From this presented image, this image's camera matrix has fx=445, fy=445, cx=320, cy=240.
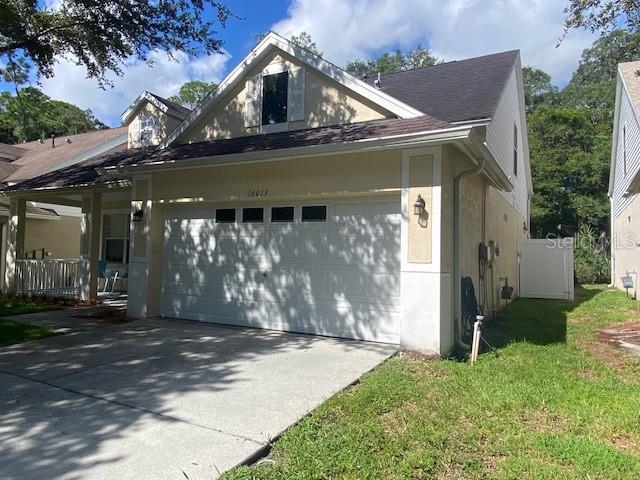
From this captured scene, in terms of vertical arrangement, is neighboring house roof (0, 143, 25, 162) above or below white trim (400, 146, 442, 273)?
above

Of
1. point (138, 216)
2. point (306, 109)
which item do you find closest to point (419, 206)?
point (306, 109)

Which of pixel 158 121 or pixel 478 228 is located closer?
pixel 478 228

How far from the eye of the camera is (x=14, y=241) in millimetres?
12602

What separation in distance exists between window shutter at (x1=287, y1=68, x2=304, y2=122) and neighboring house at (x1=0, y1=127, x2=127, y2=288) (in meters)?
10.2

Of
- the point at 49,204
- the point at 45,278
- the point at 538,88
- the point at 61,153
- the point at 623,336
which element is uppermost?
the point at 538,88

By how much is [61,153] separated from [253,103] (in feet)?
41.9

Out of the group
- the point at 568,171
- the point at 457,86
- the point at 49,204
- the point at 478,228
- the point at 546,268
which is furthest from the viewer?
the point at 568,171

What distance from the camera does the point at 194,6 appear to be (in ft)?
33.7

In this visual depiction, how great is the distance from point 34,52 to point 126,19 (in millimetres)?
2205

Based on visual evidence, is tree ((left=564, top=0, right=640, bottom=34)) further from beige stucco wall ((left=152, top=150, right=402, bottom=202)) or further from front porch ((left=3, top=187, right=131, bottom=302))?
front porch ((left=3, top=187, right=131, bottom=302))

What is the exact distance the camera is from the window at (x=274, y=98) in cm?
916

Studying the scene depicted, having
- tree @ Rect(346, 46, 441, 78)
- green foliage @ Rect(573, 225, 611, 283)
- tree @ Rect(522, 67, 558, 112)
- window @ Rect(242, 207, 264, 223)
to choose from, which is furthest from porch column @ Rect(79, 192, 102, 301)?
tree @ Rect(522, 67, 558, 112)

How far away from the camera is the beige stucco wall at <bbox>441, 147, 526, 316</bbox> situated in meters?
6.66

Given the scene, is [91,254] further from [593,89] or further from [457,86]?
[593,89]
